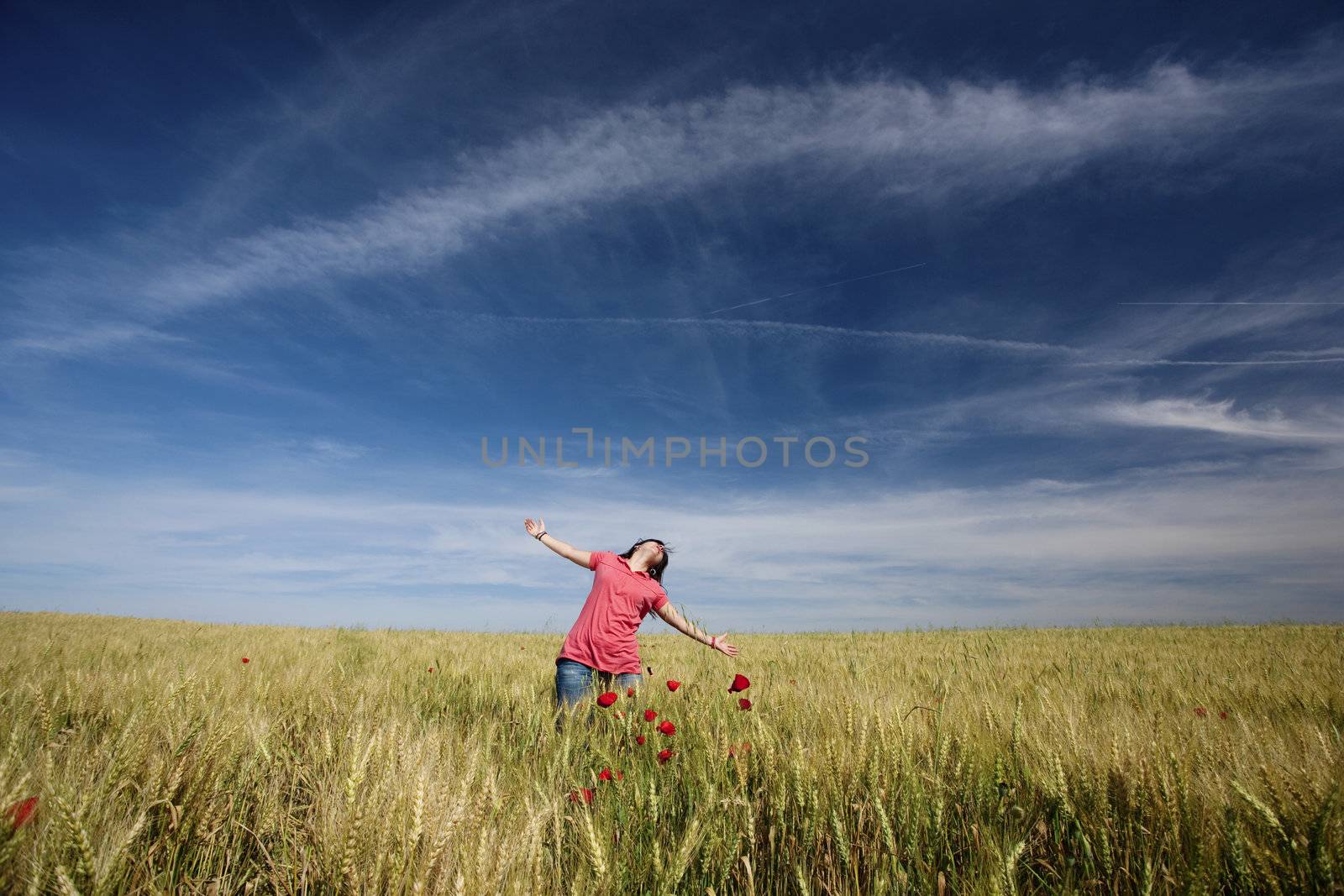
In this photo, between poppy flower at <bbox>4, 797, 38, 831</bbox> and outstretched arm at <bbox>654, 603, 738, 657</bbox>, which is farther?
outstretched arm at <bbox>654, 603, 738, 657</bbox>

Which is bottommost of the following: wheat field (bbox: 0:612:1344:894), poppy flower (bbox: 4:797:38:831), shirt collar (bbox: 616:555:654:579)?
wheat field (bbox: 0:612:1344:894)

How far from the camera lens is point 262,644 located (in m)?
9.20

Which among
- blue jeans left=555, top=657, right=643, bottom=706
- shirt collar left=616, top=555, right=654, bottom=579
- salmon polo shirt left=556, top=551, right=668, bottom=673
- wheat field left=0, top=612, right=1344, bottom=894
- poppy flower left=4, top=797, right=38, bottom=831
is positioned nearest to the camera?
poppy flower left=4, top=797, right=38, bottom=831

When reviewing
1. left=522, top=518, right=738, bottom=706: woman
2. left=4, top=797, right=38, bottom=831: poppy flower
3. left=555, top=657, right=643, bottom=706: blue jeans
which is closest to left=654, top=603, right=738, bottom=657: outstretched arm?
left=522, top=518, right=738, bottom=706: woman

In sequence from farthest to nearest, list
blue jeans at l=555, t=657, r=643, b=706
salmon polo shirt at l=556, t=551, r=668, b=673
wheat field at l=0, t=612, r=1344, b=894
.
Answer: salmon polo shirt at l=556, t=551, r=668, b=673, blue jeans at l=555, t=657, r=643, b=706, wheat field at l=0, t=612, r=1344, b=894

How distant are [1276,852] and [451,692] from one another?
15.2ft

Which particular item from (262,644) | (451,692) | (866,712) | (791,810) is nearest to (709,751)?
(791,810)

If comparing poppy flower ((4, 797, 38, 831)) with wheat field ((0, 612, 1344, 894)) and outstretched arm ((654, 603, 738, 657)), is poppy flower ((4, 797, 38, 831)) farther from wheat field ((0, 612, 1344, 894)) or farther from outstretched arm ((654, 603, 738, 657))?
outstretched arm ((654, 603, 738, 657))

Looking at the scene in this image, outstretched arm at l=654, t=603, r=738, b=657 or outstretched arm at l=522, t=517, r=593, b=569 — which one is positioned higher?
outstretched arm at l=522, t=517, r=593, b=569

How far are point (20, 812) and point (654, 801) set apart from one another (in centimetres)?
156

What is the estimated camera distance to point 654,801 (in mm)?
2080

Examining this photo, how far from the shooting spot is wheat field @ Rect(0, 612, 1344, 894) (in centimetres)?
157

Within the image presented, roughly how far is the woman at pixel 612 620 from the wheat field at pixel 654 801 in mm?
1144

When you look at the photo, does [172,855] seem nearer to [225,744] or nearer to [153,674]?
[225,744]
